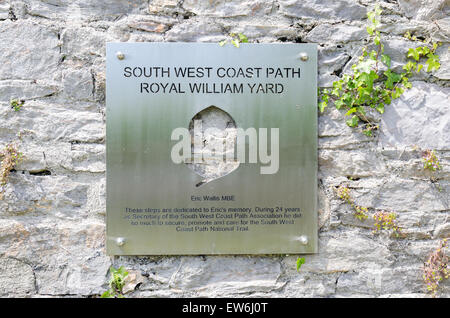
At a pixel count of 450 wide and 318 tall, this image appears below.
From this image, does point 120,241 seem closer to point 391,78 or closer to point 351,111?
point 351,111

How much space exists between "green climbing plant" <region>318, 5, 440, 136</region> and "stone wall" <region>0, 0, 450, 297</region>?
0.04 m

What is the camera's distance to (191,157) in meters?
1.77

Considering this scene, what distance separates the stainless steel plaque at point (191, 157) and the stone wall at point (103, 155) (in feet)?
0.24

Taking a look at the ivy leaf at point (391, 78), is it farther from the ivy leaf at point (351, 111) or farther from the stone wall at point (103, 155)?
the ivy leaf at point (351, 111)

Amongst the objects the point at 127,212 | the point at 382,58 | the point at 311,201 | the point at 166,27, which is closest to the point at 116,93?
the point at 166,27

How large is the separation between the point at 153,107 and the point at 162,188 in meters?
0.40

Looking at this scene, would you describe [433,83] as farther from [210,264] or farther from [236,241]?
[210,264]

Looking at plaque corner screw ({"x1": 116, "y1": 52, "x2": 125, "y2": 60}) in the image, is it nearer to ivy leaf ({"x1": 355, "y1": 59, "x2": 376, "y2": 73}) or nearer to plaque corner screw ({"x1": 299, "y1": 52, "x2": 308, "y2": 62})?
plaque corner screw ({"x1": 299, "y1": 52, "x2": 308, "y2": 62})

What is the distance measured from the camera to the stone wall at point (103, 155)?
1.76m

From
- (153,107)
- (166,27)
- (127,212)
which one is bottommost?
(127,212)

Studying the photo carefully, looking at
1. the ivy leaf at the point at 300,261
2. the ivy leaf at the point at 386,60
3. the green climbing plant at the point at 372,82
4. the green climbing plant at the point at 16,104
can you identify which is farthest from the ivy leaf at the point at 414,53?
the green climbing plant at the point at 16,104

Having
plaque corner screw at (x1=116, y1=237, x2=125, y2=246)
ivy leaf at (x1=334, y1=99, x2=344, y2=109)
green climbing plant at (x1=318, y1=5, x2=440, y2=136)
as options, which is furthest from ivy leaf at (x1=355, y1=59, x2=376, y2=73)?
plaque corner screw at (x1=116, y1=237, x2=125, y2=246)

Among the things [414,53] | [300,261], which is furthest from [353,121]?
[300,261]

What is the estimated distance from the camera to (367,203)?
180cm
